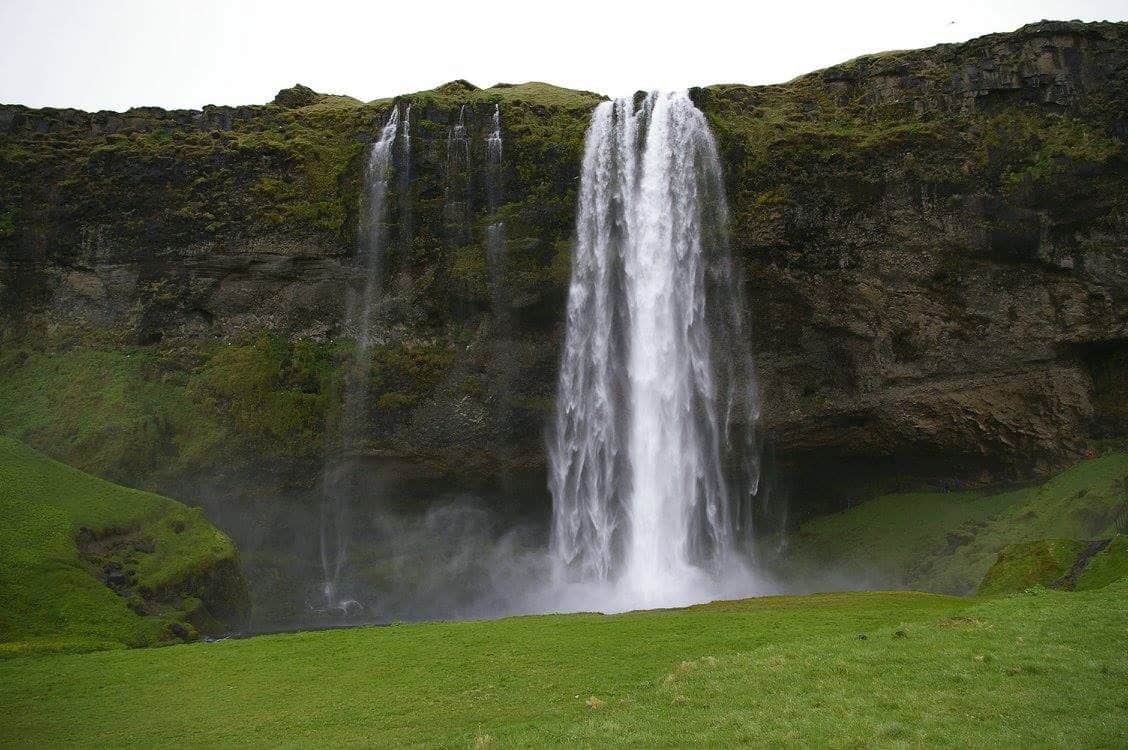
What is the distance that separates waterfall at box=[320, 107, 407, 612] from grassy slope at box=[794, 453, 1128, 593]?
23024mm

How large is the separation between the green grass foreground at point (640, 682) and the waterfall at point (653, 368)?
17586 mm

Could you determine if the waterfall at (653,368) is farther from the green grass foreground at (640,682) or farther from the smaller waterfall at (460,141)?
the green grass foreground at (640,682)

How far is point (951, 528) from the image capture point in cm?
4384

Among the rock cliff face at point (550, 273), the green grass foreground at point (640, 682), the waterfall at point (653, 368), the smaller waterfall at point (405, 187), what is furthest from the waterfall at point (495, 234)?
the green grass foreground at point (640, 682)

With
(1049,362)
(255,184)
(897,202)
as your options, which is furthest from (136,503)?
(1049,362)

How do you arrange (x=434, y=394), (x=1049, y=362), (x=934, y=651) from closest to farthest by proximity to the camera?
(x=934, y=651) → (x=1049, y=362) → (x=434, y=394)

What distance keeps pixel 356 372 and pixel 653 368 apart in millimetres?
15178

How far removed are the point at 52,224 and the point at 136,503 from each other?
22.0 meters

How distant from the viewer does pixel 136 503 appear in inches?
1513

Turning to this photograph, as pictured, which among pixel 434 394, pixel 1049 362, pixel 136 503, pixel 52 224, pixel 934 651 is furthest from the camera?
pixel 52 224

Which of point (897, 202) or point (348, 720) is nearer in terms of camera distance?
point (348, 720)

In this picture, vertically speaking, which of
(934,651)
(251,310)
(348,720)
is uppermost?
(251,310)

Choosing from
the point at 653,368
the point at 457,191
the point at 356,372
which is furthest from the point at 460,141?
the point at 653,368

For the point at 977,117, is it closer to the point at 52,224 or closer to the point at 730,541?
the point at 730,541
